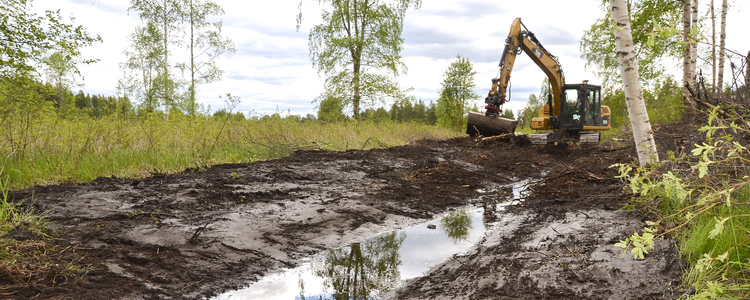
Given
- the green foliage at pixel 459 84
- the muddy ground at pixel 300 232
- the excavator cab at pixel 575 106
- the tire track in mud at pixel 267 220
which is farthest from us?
the green foliage at pixel 459 84

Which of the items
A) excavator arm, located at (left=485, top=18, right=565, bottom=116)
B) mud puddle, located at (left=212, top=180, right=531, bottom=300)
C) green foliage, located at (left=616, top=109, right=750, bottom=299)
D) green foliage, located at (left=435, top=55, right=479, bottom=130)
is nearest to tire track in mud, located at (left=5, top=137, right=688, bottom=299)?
mud puddle, located at (left=212, top=180, right=531, bottom=300)

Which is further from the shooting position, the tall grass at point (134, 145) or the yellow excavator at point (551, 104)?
the yellow excavator at point (551, 104)

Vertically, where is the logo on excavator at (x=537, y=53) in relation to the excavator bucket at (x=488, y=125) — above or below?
above

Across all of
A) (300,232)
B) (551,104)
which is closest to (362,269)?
(300,232)

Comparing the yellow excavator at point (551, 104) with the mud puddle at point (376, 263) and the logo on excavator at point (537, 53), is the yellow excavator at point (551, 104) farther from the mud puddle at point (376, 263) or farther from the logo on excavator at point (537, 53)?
the mud puddle at point (376, 263)

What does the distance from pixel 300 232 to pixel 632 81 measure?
4.34 metres

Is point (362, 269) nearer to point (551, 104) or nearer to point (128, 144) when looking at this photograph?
point (128, 144)

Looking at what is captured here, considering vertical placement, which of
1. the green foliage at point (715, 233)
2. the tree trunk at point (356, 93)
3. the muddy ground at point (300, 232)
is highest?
the tree trunk at point (356, 93)

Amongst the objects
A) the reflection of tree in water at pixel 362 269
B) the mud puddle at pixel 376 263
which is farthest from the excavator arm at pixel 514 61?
the reflection of tree in water at pixel 362 269

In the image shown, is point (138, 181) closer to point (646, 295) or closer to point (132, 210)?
point (132, 210)

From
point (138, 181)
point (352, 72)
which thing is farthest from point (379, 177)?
point (352, 72)

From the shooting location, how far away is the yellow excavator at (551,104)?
13.1 meters

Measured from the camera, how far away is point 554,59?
46.2 ft

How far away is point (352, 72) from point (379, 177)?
1177 cm
